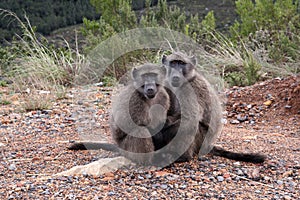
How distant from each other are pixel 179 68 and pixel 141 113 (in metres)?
0.87

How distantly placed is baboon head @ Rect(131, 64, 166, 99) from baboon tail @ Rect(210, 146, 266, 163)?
0.87m

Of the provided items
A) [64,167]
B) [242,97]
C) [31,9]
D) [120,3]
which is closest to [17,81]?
[120,3]

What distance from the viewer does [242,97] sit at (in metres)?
6.99

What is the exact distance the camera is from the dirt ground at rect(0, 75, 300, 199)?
3.46m

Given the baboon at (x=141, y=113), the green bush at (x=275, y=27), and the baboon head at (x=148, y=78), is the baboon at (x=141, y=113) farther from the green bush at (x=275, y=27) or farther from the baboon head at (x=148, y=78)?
the green bush at (x=275, y=27)

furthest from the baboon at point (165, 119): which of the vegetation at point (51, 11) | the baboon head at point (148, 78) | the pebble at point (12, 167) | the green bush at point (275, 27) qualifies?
the vegetation at point (51, 11)

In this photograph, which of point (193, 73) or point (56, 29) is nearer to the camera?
point (193, 73)

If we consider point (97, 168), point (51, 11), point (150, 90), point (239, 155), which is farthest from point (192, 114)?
point (51, 11)

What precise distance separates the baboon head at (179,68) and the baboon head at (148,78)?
0.23m

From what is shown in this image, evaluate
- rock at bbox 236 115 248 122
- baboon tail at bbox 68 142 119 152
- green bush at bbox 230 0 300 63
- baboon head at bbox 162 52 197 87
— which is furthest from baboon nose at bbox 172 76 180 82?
green bush at bbox 230 0 300 63

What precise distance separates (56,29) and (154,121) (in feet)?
74.9

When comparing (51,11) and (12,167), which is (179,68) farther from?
(51,11)

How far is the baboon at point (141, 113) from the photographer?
383cm

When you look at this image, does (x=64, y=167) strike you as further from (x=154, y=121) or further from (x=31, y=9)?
(x=31, y=9)
